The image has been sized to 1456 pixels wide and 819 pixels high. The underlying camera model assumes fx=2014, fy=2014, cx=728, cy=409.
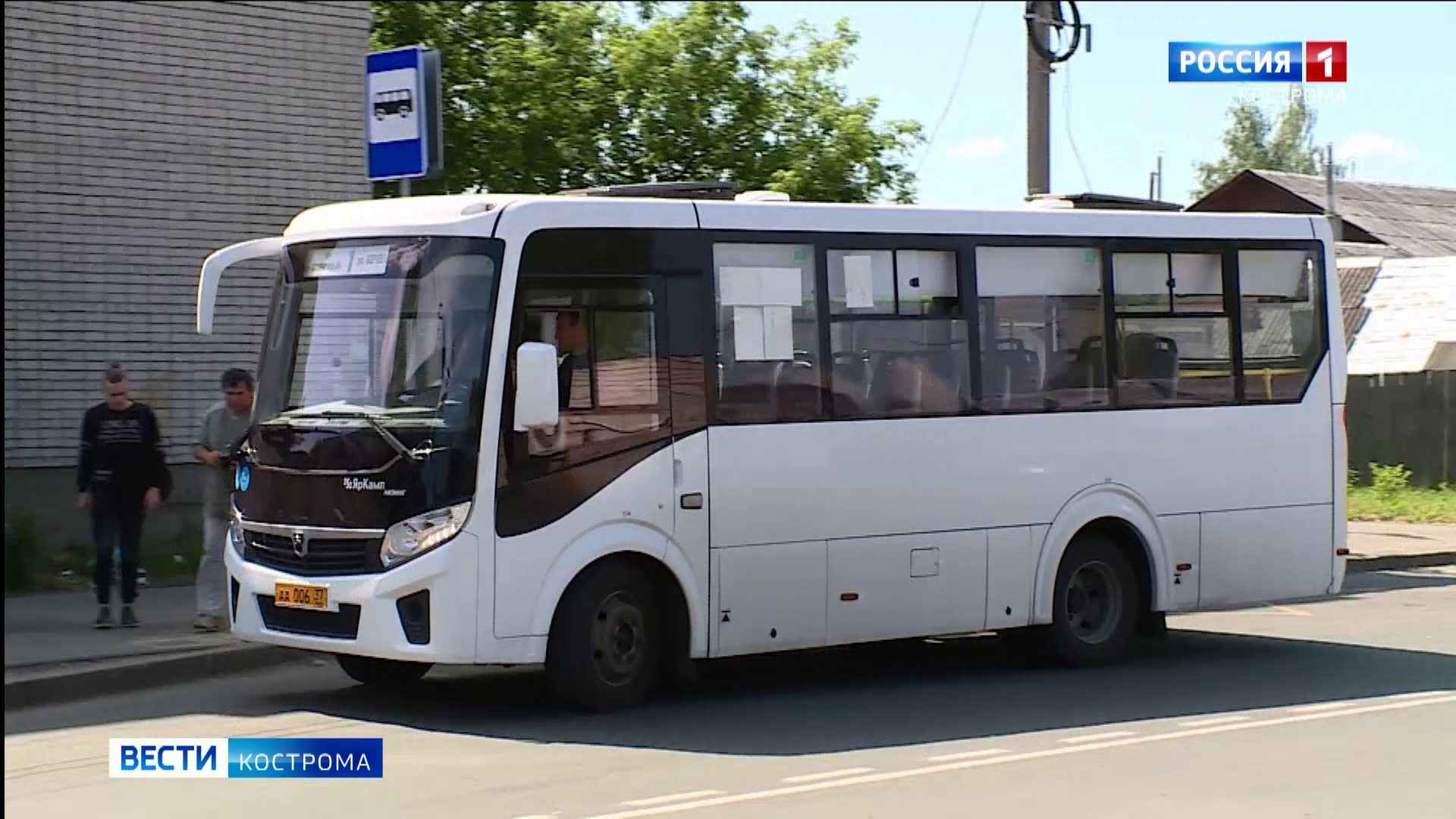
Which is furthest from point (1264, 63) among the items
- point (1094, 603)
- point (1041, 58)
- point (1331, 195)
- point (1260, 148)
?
point (1260, 148)

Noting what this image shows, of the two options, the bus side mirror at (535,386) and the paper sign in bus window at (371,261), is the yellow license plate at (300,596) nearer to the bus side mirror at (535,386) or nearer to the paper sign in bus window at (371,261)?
the bus side mirror at (535,386)

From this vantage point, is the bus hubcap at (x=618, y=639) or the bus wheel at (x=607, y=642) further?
the bus hubcap at (x=618, y=639)

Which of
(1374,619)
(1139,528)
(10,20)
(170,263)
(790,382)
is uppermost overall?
(10,20)

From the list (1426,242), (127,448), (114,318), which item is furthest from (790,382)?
(1426,242)

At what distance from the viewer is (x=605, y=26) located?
28297 millimetres

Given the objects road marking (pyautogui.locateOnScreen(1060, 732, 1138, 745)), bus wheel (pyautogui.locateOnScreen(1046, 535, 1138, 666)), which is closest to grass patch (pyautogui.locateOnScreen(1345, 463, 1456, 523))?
bus wheel (pyautogui.locateOnScreen(1046, 535, 1138, 666))

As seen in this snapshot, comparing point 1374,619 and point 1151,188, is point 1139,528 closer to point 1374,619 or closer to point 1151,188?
point 1374,619

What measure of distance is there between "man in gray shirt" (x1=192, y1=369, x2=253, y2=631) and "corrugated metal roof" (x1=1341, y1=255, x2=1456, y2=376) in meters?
24.6

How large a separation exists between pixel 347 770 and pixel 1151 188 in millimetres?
50752

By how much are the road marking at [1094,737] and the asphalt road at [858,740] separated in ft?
0.09

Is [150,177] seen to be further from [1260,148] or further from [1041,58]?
[1260,148]

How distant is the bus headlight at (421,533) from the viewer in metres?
10.5

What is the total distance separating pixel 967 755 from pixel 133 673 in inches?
211

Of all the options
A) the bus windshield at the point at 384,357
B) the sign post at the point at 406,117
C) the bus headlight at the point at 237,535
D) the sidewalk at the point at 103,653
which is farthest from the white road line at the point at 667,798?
the sign post at the point at 406,117
